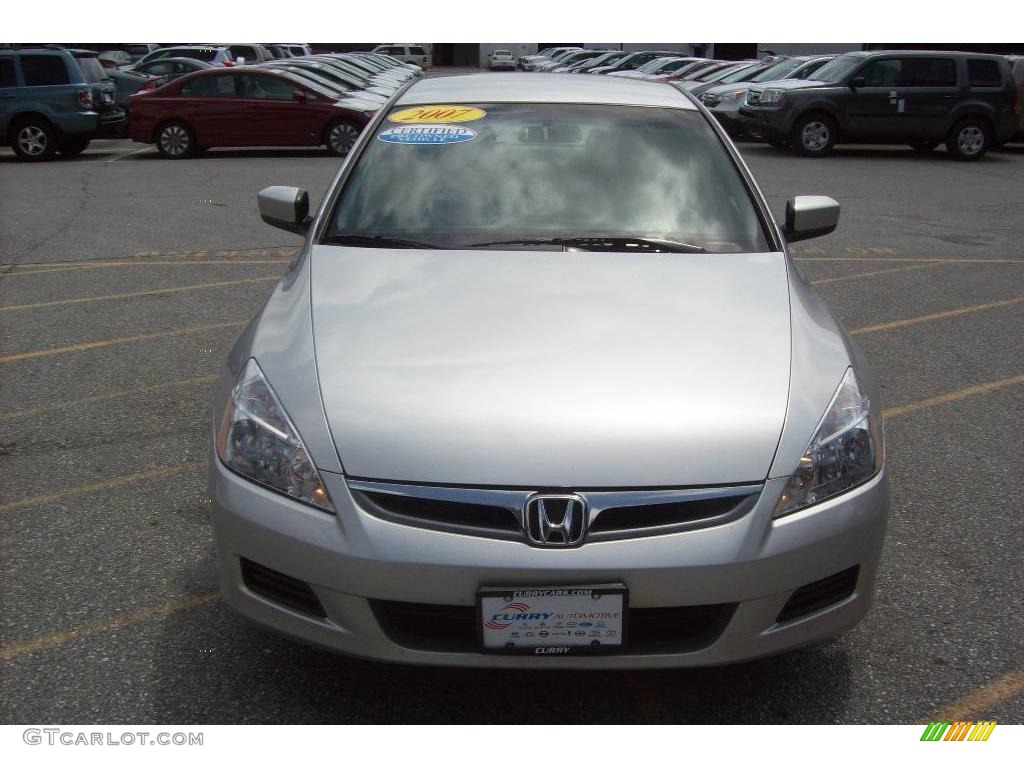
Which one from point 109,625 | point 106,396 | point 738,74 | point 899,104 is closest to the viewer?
point 109,625

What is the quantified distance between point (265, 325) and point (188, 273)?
17.7 ft

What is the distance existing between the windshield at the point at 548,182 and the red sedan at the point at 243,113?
1330 centimetres

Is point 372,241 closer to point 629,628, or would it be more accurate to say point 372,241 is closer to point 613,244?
point 613,244

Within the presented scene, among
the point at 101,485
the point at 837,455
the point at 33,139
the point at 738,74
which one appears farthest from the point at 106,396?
the point at 738,74

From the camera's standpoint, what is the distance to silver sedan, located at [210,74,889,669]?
2.42 metres

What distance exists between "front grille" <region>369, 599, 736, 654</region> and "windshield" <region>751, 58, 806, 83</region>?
18.7m

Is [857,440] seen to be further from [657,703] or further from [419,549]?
[419,549]

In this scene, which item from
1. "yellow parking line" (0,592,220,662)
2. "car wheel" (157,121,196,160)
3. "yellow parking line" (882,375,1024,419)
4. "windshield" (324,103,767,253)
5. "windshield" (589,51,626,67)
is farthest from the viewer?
"windshield" (589,51,626,67)

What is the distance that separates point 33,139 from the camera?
16500 mm

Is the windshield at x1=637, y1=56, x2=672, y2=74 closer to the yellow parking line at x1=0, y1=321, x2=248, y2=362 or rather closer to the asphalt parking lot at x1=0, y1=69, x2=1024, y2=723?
the asphalt parking lot at x1=0, y1=69, x2=1024, y2=723

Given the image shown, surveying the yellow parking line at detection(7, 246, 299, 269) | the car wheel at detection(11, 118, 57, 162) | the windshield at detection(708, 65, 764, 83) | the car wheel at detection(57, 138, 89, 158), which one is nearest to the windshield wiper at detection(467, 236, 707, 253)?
the yellow parking line at detection(7, 246, 299, 269)

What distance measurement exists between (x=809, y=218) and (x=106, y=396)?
3390 mm

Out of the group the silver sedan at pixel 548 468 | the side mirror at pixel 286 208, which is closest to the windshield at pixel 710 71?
the side mirror at pixel 286 208
